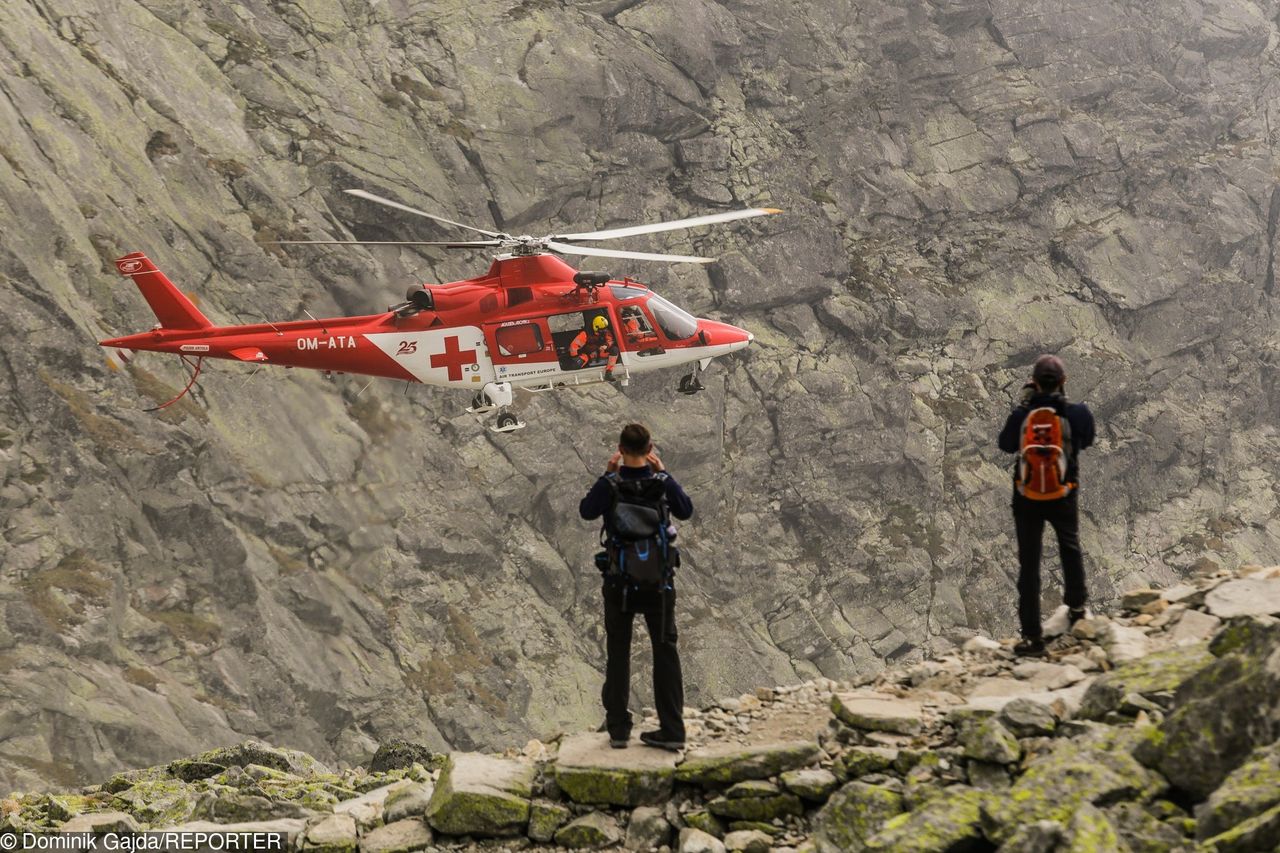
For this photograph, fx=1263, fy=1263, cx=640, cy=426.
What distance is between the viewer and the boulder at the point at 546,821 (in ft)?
32.1

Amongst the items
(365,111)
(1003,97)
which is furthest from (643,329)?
(1003,97)

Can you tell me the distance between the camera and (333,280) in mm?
57188

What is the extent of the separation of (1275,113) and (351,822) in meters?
85.9

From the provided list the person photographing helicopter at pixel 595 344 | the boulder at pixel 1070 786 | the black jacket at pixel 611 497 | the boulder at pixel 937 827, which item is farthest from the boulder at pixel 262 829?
the person photographing helicopter at pixel 595 344

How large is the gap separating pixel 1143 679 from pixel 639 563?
149 inches

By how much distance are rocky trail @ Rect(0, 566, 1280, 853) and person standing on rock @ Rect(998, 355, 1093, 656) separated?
0.47m

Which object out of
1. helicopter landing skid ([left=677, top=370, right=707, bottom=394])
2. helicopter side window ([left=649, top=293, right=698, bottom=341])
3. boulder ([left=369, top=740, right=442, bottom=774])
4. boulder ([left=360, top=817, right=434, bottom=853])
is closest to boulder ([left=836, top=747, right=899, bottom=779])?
boulder ([left=360, top=817, right=434, bottom=853])

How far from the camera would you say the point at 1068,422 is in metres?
10.8

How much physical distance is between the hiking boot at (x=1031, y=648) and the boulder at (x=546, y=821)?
4271 millimetres

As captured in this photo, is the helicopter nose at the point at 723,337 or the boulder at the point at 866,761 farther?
the helicopter nose at the point at 723,337

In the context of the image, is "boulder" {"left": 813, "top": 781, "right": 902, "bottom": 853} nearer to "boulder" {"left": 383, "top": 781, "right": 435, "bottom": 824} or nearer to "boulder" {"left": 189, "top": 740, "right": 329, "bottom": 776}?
"boulder" {"left": 383, "top": 781, "right": 435, "bottom": 824}

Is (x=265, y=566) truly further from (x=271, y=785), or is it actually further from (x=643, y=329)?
(x=271, y=785)

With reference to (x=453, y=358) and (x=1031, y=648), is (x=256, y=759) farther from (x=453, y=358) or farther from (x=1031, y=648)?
(x=453, y=358)

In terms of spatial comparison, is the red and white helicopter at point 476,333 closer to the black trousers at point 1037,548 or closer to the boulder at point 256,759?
the boulder at point 256,759
